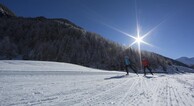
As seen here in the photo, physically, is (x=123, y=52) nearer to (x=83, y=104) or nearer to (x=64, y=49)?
(x=64, y=49)

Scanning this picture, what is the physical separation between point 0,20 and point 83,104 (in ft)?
383

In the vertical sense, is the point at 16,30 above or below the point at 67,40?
above

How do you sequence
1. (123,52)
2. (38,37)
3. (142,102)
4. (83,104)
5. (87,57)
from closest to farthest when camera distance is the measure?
1. (83,104)
2. (142,102)
3. (87,57)
4. (123,52)
5. (38,37)

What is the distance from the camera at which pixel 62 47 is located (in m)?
78.9

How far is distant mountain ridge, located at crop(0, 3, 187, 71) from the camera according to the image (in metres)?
73.2

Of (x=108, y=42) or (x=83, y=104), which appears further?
(x=108, y=42)

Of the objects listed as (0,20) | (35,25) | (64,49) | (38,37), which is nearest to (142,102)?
(64,49)

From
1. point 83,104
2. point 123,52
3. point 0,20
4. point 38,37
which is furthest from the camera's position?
point 0,20

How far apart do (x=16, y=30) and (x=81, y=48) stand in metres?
39.2

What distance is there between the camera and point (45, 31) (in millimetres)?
92438

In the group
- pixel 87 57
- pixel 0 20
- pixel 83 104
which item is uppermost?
pixel 0 20

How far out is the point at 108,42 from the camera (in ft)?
283

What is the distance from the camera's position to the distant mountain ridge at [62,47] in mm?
73250

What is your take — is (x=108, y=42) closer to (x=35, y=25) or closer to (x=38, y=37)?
(x=38, y=37)
